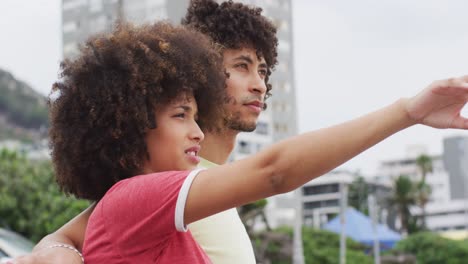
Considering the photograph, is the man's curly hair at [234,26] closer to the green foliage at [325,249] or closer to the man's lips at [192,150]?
the man's lips at [192,150]

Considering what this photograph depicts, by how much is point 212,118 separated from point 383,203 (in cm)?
9806

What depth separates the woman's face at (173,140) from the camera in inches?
88.2

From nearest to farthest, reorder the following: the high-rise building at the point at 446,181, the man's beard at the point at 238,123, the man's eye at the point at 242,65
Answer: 1. the man's beard at the point at 238,123
2. the man's eye at the point at 242,65
3. the high-rise building at the point at 446,181

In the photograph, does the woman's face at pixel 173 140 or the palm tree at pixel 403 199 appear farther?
the palm tree at pixel 403 199

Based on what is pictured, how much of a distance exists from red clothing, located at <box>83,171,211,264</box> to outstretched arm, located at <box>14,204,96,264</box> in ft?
0.58

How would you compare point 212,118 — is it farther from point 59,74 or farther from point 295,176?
point 295,176

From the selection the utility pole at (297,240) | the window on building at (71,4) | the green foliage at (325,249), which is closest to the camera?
the utility pole at (297,240)

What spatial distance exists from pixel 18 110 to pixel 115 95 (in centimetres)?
14230

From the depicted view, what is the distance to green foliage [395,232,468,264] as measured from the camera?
1801 inches

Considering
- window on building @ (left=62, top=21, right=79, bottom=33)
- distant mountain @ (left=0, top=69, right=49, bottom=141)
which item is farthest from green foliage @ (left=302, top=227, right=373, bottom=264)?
distant mountain @ (left=0, top=69, right=49, bottom=141)

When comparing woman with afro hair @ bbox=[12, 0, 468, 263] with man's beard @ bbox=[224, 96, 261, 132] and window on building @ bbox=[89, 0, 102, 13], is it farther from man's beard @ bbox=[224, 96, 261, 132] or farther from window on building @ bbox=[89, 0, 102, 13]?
window on building @ bbox=[89, 0, 102, 13]

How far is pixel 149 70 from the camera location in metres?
2.22

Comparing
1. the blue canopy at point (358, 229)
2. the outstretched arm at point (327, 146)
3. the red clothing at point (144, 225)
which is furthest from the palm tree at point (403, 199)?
the outstretched arm at point (327, 146)

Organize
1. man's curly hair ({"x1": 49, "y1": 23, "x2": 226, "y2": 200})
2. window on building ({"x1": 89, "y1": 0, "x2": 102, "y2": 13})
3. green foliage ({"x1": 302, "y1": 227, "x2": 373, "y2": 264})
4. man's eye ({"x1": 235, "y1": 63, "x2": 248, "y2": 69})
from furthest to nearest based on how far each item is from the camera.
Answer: window on building ({"x1": 89, "y1": 0, "x2": 102, "y2": 13})
green foliage ({"x1": 302, "y1": 227, "x2": 373, "y2": 264})
man's eye ({"x1": 235, "y1": 63, "x2": 248, "y2": 69})
man's curly hair ({"x1": 49, "y1": 23, "x2": 226, "y2": 200})
